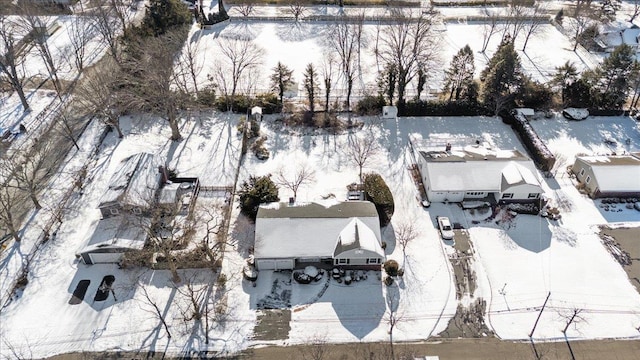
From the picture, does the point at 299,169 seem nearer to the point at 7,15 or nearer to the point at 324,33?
the point at 324,33

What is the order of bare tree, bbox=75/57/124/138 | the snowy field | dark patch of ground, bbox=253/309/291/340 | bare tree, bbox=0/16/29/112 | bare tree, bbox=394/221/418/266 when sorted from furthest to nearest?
the snowy field < bare tree, bbox=0/16/29/112 < bare tree, bbox=75/57/124/138 < bare tree, bbox=394/221/418/266 < dark patch of ground, bbox=253/309/291/340

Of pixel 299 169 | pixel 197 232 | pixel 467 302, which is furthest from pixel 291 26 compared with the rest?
pixel 467 302

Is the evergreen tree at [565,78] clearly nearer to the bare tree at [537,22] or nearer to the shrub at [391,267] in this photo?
the bare tree at [537,22]

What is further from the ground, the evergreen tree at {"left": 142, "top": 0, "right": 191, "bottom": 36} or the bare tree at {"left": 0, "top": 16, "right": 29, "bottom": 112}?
the evergreen tree at {"left": 142, "top": 0, "right": 191, "bottom": 36}

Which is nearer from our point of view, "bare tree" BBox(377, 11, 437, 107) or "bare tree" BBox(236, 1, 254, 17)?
"bare tree" BBox(377, 11, 437, 107)

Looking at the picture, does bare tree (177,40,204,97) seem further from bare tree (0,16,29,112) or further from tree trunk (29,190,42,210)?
tree trunk (29,190,42,210)

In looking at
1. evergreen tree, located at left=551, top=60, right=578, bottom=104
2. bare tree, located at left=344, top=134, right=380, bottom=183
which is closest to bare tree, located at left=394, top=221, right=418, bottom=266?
bare tree, located at left=344, top=134, right=380, bottom=183
